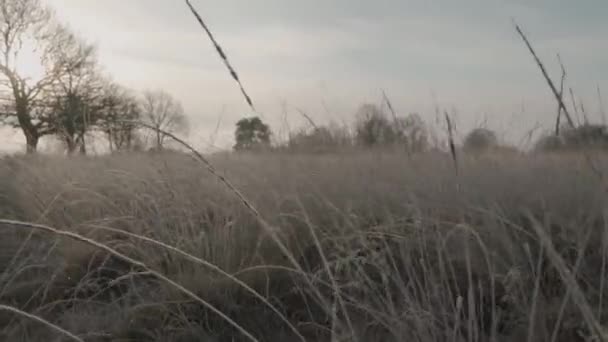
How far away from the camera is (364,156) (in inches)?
173

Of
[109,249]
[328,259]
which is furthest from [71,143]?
[109,249]

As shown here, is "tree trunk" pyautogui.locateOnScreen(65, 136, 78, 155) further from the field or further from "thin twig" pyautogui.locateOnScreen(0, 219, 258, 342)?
"thin twig" pyautogui.locateOnScreen(0, 219, 258, 342)

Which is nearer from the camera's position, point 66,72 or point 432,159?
point 432,159

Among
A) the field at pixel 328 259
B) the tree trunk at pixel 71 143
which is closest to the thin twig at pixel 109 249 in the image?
the field at pixel 328 259

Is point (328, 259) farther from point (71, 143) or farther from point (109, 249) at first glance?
point (71, 143)

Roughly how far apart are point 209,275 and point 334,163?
2.24 metres

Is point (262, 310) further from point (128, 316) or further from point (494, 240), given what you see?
point (494, 240)

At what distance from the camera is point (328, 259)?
7.43 ft

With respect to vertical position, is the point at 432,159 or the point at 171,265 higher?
the point at 432,159

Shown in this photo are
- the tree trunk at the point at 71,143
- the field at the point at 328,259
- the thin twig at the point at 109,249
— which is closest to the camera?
the thin twig at the point at 109,249

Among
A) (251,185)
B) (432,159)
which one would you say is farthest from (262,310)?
(432,159)

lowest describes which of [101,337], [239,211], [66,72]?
[101,337]

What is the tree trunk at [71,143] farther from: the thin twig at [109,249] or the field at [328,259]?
the thin twig at [109,249]

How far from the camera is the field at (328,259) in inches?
62.8
